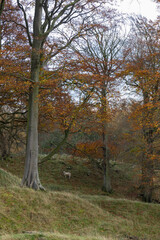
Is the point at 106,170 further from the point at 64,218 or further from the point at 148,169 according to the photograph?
the point at 64,218

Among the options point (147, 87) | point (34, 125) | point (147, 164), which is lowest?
point (147, 164)

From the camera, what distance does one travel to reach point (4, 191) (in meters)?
8.37

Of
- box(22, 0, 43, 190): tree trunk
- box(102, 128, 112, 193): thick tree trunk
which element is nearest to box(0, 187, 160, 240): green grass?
box(22, 0, 43, 190): tree trunk

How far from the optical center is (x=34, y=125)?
1014 cm

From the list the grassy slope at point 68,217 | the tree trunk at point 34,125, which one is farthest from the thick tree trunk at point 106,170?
the tree trunk at point 34,125

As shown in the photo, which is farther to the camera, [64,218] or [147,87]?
[147,87]

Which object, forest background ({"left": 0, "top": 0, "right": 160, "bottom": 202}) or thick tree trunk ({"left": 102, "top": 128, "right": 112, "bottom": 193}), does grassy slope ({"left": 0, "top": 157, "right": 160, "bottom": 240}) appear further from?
thick tree trunk ({"left": 102, "top": 128, "right": 112, "bottom": 193})

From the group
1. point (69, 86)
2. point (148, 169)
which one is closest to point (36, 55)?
point (69, 86)

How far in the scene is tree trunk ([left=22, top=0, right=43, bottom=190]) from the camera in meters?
9.80

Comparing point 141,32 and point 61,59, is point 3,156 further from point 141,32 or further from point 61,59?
point 141,32

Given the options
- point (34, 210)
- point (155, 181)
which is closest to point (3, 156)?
point (155, 181)

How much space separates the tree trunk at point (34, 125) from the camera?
980 cm

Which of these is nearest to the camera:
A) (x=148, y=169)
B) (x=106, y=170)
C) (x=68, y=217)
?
(x=68, y=217)

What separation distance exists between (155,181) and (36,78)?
→ 8.58 meters
